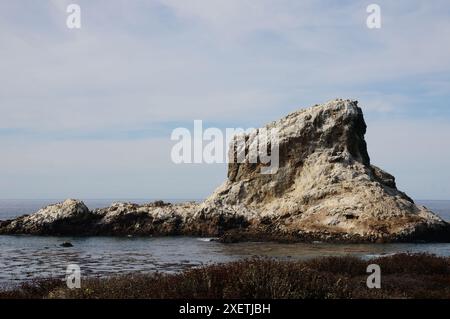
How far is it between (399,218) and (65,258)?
3433cm

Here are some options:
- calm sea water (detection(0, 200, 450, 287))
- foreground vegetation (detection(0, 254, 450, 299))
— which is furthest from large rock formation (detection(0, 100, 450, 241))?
foreground vegetation (detection(0, 254, 450, 299))

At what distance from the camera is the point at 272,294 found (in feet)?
37.4

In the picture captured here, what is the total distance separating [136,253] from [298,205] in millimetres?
24129

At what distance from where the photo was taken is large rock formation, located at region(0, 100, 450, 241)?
55125 millimetres

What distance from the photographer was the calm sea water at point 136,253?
32656mm

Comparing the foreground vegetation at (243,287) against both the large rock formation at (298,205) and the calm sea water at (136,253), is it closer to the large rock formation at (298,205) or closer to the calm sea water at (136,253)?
the calm sea water at (136,253)

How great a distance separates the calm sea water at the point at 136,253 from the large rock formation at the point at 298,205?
5.79 m

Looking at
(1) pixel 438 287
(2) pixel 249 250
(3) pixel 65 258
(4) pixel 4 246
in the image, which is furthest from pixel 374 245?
(4) pixel 4 246

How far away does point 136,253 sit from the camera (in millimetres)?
43625

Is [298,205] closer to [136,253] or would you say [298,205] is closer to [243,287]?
[136,253]

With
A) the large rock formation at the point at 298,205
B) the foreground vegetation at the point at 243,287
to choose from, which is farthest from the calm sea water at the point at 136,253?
the foreground vegetation at the point at 243,287

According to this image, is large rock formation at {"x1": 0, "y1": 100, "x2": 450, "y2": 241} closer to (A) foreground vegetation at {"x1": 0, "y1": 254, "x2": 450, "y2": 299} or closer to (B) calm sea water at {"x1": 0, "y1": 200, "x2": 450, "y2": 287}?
(B) calm sea water at {"x1": 0, "y1": 200, "x2": 450, "y2": 287}

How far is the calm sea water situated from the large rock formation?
5.79 m

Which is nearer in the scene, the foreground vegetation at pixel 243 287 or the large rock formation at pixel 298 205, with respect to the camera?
the foreground vegetation at pixel 243 287
